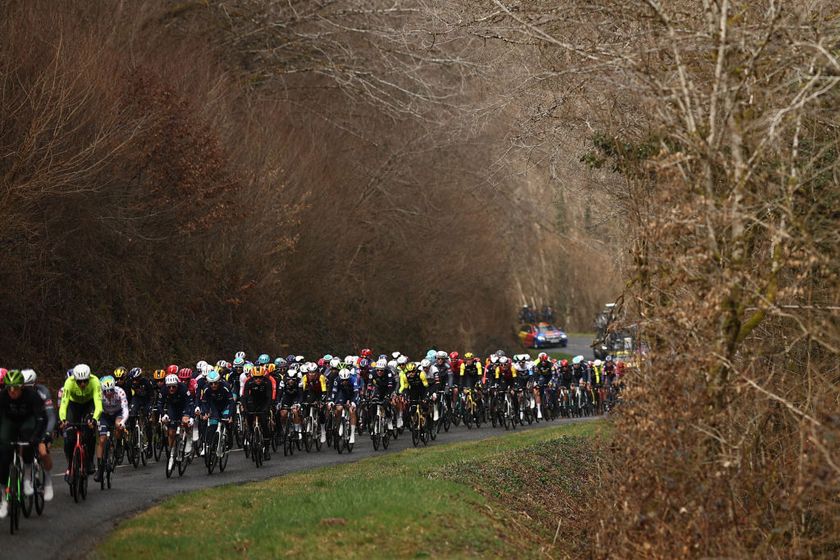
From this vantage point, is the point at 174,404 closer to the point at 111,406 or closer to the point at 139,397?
the point at 139,397

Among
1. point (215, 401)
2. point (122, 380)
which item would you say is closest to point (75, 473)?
point (215, 401)

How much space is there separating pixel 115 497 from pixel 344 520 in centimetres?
472

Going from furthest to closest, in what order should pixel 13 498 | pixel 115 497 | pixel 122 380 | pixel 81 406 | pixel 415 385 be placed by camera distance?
1. pixel 415 385
2. pixel 122 380
3. pixel 115 497
4. pixel 81 406
5. pixel 13 498

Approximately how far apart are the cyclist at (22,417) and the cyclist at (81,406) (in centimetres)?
193

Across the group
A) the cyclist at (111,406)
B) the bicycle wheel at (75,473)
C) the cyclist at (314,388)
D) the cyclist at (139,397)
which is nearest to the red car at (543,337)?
the cyclist at (314,388)

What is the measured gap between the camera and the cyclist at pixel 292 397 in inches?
A: 1015

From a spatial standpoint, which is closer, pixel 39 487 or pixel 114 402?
pixel 39 487

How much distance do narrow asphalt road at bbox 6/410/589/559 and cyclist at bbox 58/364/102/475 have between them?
768 mm

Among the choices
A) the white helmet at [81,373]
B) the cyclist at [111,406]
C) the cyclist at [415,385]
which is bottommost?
the cyclist at [415,385]

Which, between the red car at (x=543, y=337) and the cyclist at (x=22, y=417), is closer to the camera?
the cyclist at (x=22, y=417)

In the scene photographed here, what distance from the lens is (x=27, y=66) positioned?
27422 mm

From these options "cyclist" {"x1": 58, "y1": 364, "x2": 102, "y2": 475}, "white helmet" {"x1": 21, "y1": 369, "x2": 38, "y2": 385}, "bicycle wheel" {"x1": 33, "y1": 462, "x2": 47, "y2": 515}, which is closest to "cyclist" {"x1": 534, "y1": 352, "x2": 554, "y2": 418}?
"cyclist" {"x1": 58, "y1": 364, "x2": 102, "y2": 475}

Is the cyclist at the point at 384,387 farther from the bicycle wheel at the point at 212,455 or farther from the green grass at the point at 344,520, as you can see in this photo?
the green grass at the point at 344,520

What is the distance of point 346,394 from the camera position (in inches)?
1031
